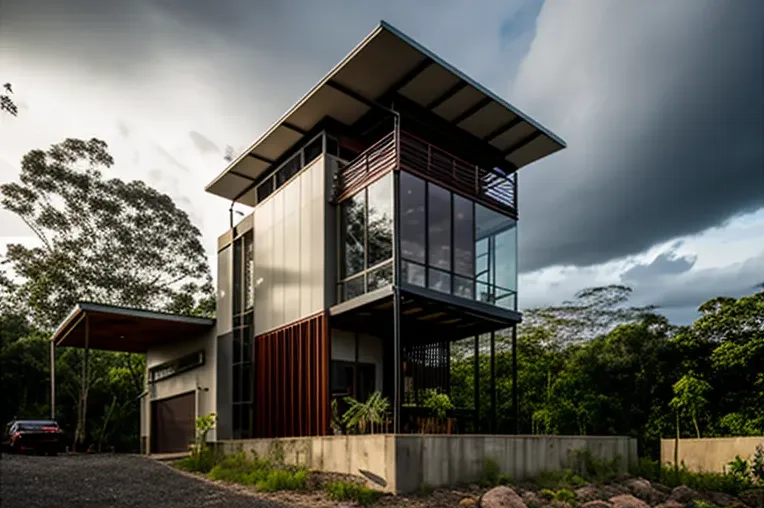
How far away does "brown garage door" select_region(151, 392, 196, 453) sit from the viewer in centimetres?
1955

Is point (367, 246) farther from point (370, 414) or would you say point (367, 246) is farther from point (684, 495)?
point (684, 495)

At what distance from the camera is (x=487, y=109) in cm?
1520

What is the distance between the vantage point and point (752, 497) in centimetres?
1237

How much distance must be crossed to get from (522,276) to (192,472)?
907cm

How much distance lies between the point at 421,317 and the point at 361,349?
1652 millimetres

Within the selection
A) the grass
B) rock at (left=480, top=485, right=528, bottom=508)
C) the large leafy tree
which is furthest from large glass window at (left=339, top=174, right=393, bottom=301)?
the large leafy tree

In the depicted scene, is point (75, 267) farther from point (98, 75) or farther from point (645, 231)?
point (645, 231)

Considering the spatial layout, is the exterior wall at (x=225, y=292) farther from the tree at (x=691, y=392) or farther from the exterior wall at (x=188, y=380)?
the tree at (x=691, y=392)

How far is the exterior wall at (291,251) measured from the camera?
14609 mm

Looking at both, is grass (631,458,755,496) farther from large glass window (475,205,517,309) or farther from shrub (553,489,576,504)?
large glass window (475,205,517,309)

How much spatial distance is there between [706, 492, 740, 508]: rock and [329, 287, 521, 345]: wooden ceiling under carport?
5.12 m

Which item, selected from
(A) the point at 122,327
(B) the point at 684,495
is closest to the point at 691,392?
(B) the point at 684,495

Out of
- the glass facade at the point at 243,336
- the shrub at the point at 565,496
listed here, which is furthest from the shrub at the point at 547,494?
the glass facade at the point at 243,336

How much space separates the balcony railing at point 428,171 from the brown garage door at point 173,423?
30.0 feet
